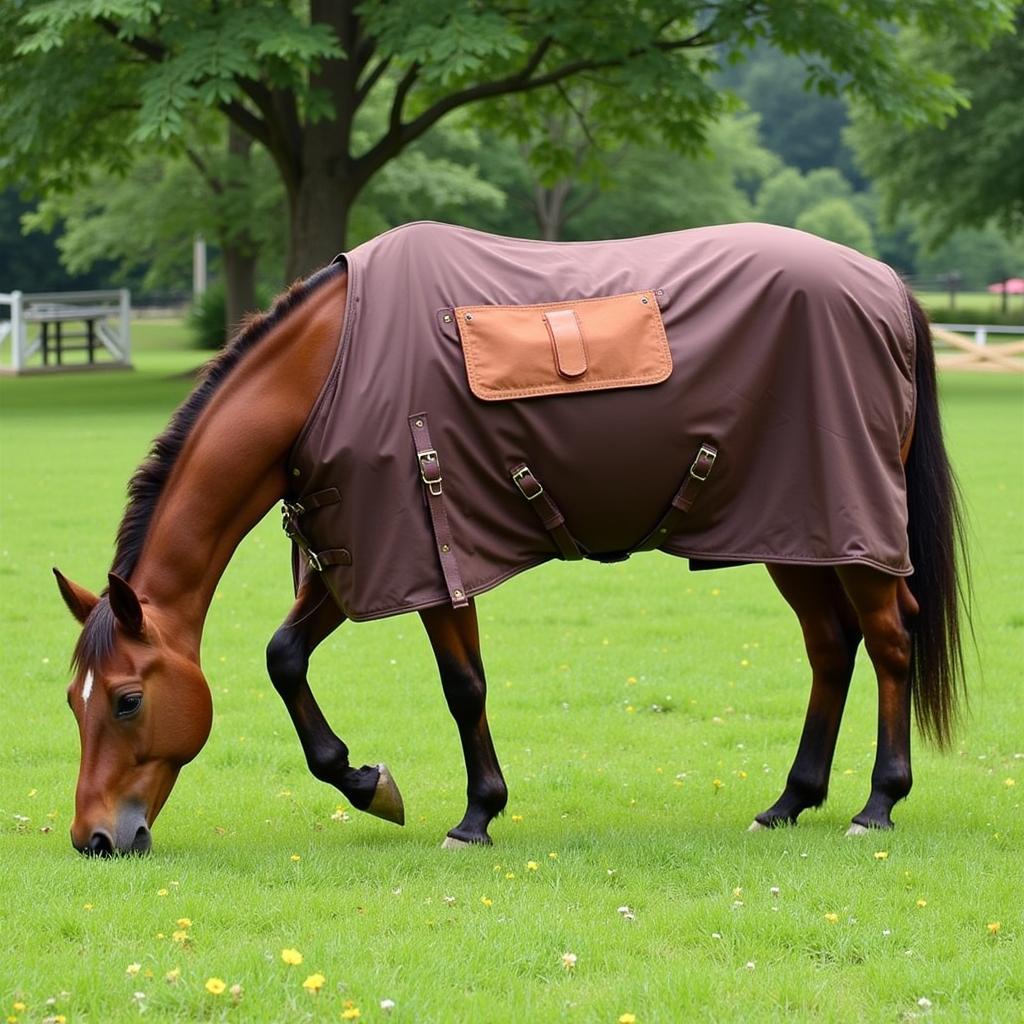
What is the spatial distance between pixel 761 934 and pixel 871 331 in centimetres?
247

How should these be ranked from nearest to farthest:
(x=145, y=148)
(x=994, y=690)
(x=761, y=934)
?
(x=761, y=934), (x=994, y=690), (x=145, y=148)

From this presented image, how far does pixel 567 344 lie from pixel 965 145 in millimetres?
37161

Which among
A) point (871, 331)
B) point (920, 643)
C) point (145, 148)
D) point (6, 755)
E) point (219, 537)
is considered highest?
point (145, 148)

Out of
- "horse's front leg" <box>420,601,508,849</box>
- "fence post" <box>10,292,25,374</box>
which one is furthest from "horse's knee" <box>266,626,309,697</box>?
"fence post" <box>10,292,25,374</box>

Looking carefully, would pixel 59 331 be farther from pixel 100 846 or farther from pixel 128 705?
pixel 100 846

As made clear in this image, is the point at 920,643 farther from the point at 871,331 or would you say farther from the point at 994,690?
the point at 994,690

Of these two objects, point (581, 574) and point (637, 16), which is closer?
point (581, 574)

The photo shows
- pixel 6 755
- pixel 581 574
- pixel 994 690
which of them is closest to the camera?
pixel 6 755

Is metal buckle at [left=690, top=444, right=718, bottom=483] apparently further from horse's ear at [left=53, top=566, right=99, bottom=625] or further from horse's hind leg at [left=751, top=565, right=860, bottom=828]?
horse's ear at [left=53, top=566, right=99, bottom=625]

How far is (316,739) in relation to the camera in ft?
19.2

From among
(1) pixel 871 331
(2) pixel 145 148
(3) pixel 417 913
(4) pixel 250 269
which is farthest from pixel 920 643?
(4) pixel 250 269

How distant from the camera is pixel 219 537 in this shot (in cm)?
554

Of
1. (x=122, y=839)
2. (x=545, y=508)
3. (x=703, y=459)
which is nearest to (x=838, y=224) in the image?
(x=703, y=459)

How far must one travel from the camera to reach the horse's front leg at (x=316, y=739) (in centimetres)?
586
